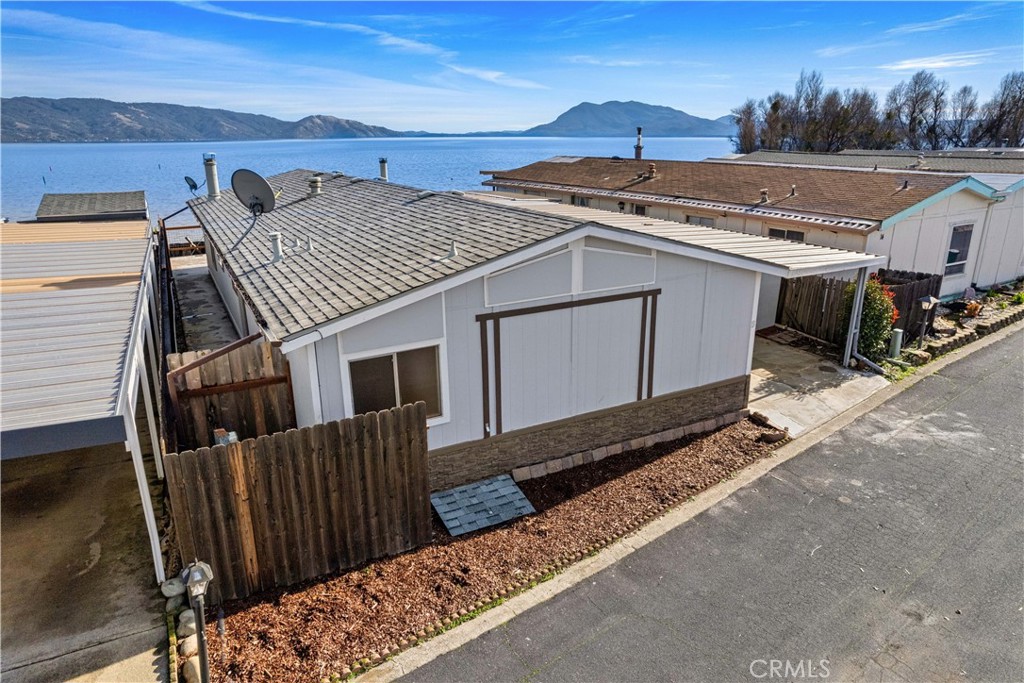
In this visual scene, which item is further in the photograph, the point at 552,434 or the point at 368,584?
the point at 552,434

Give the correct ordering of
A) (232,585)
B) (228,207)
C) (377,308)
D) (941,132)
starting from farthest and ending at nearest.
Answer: (941,132) → (228,207) → (377,308) → (232,585)

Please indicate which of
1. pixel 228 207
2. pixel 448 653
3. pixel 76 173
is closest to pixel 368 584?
pixel 448 653

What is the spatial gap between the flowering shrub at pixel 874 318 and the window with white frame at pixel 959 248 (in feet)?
→ 21.0

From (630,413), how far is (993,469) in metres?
5.88

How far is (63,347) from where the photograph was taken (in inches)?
263

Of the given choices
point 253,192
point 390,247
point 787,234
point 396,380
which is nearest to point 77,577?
point 396,380

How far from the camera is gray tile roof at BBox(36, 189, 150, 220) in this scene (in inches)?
830

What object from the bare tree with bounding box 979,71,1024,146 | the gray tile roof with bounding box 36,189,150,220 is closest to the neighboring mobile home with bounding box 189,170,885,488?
the gray tile roof with bounding box 36,189,150,220

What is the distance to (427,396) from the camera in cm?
854

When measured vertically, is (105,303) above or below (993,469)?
above

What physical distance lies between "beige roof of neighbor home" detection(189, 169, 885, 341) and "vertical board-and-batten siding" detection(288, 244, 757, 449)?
1.27 feet

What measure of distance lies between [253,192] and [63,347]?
7.44 meters

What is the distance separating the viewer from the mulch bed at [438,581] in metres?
5.98

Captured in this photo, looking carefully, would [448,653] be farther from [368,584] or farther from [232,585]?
[232,585]
